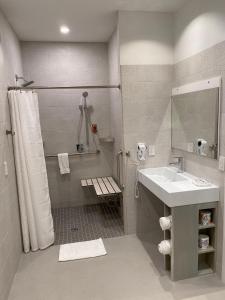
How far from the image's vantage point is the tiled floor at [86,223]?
3.26 m

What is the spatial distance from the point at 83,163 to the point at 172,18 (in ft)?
8.68

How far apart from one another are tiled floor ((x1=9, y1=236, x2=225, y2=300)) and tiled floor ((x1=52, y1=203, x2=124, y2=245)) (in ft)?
1.47

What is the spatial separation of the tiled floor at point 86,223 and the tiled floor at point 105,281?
0.45 meters

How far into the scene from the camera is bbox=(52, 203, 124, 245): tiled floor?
326cm

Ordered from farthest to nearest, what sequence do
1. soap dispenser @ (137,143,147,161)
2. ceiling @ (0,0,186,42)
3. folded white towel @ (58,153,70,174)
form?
folded white towel @ (58,153,70,174) → soap dispenser @ (137,143,147,161) → ceiling @ (0,0,186,42)

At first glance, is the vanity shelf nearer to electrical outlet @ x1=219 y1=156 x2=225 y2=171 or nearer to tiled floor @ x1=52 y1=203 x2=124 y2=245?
electrical outlet @ x1=219 y1=156 x2=225 y2=171

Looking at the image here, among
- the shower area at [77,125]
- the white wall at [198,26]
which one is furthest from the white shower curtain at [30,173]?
the white wall at [198,26]

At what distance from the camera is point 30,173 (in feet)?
9.22

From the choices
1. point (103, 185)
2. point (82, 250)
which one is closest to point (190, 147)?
point (103, 185)

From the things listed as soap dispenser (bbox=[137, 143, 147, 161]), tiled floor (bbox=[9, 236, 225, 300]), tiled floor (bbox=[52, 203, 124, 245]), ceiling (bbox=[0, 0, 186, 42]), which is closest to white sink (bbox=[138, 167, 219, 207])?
soap dispenser (bbox=[137, 143, 147, 161])

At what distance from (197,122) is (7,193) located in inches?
85.2

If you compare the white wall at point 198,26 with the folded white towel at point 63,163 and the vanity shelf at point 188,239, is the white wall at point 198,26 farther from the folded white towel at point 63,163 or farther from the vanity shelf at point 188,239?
the folded white towel at point 63,163

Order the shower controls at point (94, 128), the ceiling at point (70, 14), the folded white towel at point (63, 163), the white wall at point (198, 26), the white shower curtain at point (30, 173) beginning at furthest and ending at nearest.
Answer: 1. the shower controls at point (94, 128)
2. the folded white towel at point (63, 163)
3. the white shower curtain at point (30, 173)
4. the ceiling at point (70, 14)
5. the white wall at point (198, 26)

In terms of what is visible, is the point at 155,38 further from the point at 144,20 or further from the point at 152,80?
the point at 152,80
